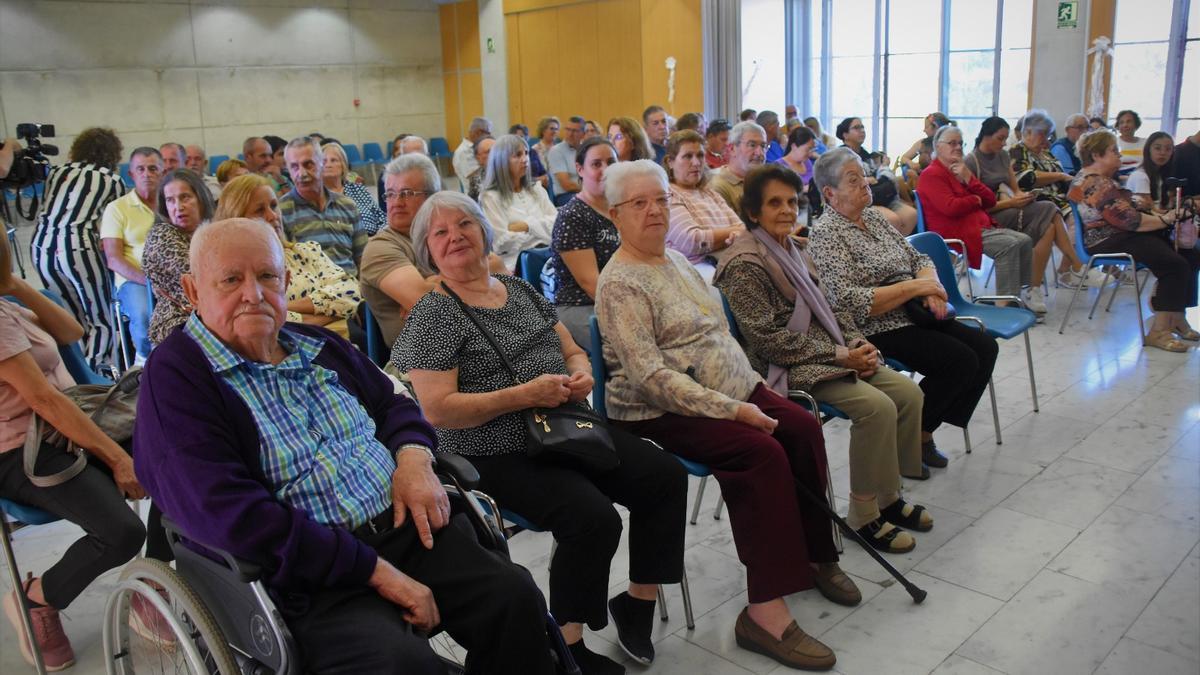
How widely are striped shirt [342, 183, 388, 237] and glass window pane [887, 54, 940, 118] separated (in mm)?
9070

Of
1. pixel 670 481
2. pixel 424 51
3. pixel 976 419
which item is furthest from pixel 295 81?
pixel 670 481

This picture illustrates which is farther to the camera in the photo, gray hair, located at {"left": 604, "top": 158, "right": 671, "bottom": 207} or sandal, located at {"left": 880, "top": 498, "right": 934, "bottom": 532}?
sandal, located at {"left": 880, "top": 498, "right": 934, "bottom": 532}

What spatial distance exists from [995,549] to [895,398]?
1.89ft

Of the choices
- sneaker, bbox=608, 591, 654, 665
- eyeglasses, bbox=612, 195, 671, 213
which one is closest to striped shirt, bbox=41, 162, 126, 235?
eyeglasses, bbox=612, 195, 671, 213

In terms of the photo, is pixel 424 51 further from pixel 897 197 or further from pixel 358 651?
pixel 358 651

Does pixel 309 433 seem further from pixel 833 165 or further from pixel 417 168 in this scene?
pixel 833 165

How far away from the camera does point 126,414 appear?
8.43 ft

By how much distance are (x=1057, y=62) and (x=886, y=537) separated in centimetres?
899

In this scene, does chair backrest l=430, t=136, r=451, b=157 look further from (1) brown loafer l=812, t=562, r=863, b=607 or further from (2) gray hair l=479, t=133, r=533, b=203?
(1) brown loafer l=812, t=562, r=863, b=607

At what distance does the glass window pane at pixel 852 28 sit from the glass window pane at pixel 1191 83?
12.3ft

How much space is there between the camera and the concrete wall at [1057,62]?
10.2m

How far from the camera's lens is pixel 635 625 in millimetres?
2561

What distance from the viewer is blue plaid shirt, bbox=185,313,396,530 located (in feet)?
6.04

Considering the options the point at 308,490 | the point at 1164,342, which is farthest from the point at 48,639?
the point at 1164,342
